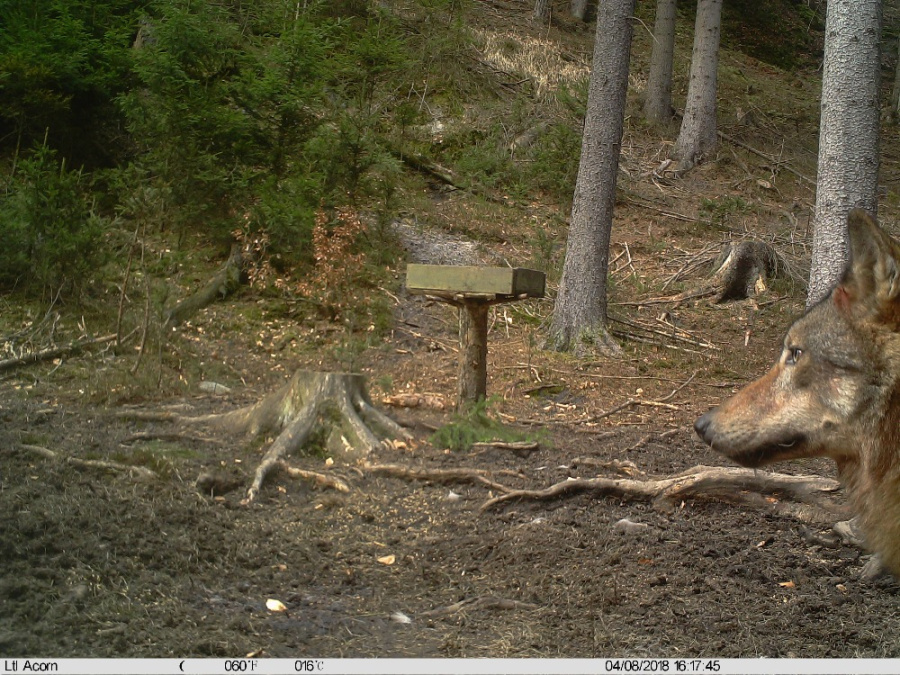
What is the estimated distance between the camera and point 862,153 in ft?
20.3

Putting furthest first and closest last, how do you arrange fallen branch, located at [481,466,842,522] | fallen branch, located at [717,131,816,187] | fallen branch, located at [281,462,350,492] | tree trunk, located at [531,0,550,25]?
tree trunk, located at [531,0,550,25] < fallen branch, located at [717,131,816,187] < fallen branch, located at [281,462,350,492] < fallen branch, located at [481,466,842,522]

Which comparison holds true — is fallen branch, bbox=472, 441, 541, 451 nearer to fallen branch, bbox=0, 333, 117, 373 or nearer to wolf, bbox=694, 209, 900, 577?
wolf, bbox=694, 209, 900, 577

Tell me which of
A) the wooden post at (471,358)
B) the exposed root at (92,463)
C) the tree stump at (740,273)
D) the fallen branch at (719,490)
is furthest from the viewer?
the tree stump at (740,273)

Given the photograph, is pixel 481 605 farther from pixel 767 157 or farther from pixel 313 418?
pixel 767 157

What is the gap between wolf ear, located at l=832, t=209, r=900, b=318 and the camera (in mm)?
2709

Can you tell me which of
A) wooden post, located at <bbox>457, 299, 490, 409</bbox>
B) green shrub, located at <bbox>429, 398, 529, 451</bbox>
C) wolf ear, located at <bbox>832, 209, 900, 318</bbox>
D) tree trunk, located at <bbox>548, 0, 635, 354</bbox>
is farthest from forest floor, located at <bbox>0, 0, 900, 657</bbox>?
tree trunk, located at <bbox>548, 0, 635, 354</bbox>

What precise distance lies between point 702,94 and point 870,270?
16014 millimetres

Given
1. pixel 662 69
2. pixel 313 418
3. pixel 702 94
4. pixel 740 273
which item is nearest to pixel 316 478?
pixel 313 418

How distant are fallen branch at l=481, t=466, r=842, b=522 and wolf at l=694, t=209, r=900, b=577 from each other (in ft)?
4.98

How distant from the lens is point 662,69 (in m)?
18.5

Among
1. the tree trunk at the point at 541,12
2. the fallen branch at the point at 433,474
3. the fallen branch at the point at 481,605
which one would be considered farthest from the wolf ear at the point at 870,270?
the tree trunk at the point at 541,12

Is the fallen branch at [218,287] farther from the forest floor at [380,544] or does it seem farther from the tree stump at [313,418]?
the tree stump at [313,418]

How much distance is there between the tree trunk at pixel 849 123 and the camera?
6168mm

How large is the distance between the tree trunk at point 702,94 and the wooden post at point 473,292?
12.6 metres
